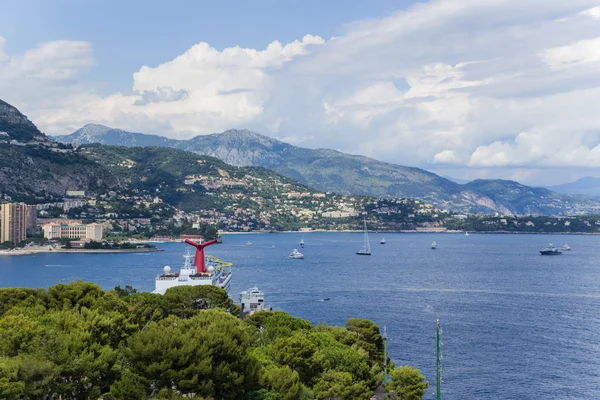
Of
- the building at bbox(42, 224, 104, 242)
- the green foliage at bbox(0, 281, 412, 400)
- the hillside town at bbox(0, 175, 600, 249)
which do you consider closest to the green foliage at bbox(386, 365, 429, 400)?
the green foliage at bbox(0, 281, 412, 400)

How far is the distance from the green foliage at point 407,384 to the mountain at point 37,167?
395ft

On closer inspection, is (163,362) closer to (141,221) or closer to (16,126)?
(141,221)

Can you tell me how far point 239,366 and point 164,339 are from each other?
2.36m

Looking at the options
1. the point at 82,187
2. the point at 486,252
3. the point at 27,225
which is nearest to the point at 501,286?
the point at 486,252

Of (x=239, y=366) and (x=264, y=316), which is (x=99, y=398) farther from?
(x=264, y=316)

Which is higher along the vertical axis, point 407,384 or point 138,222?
point 138,222

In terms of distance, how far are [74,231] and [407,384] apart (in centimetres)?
10222

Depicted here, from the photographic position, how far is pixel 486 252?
373 feet

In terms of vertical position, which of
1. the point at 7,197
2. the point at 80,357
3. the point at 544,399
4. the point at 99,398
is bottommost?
the point at 544,399

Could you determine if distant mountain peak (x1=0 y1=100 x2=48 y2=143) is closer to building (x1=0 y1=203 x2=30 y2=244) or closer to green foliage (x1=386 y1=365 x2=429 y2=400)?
building (x1=0 y1=203 x2=30 y2=244)

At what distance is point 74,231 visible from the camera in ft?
384

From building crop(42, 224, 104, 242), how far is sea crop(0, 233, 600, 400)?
1528 centimetres

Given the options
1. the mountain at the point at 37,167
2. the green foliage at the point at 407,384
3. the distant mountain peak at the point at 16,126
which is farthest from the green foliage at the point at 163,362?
the distant mountain peak at the point at 16,126

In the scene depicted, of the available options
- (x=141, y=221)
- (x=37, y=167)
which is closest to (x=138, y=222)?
(x=141, y=221)
